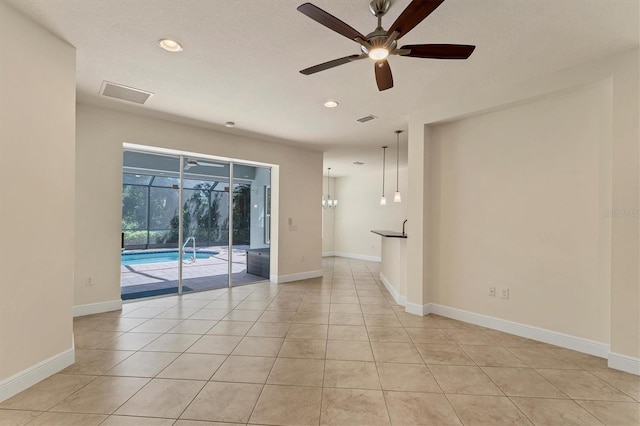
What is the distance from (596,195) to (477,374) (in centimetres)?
217

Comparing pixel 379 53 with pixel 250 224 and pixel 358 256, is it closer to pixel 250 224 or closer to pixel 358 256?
pixel 250 224

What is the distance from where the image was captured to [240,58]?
2.76 meters

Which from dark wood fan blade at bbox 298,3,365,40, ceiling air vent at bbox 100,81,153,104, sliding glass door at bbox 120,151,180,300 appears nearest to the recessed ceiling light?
ceiling air vent at bbox 100,81,153,104

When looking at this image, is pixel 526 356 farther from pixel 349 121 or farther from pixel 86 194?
pixel 86 194

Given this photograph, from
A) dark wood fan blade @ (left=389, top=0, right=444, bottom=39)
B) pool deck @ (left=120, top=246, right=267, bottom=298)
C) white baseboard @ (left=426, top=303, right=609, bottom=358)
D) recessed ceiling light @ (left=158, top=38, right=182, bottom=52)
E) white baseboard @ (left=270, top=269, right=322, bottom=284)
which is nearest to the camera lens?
dark wood fan blade @ (left=389, top=0, right=444, bottom=39)

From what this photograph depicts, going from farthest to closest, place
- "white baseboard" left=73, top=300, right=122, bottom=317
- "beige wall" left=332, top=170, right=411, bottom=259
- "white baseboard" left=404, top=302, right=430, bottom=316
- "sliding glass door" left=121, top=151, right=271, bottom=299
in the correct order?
"beige wall" left=332, top=170, right=411, bottom=259 → "sliding glass door" left=121, top=151, right=271, bottom=299 → "white baseboard" left=404, top=302, right=430, bottom=316 → "white baseboard" left=73, top=300, right=122, bottom=317

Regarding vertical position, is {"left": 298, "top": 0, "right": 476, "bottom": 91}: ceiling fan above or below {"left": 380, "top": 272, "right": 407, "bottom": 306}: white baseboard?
above

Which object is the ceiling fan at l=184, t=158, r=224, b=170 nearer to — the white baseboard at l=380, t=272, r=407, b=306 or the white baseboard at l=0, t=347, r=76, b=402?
the white baseboard at l=0, t=347, r=76, b=402

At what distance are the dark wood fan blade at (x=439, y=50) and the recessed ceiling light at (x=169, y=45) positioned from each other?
77.3 inches

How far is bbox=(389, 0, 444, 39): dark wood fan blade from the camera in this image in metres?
1.61

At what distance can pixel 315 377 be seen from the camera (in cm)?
245

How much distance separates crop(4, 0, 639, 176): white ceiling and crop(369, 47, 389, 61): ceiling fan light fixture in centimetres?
32

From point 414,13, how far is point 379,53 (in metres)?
0.40

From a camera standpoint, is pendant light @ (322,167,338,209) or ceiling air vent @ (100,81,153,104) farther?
pendant light @ (322,167,338,209)
